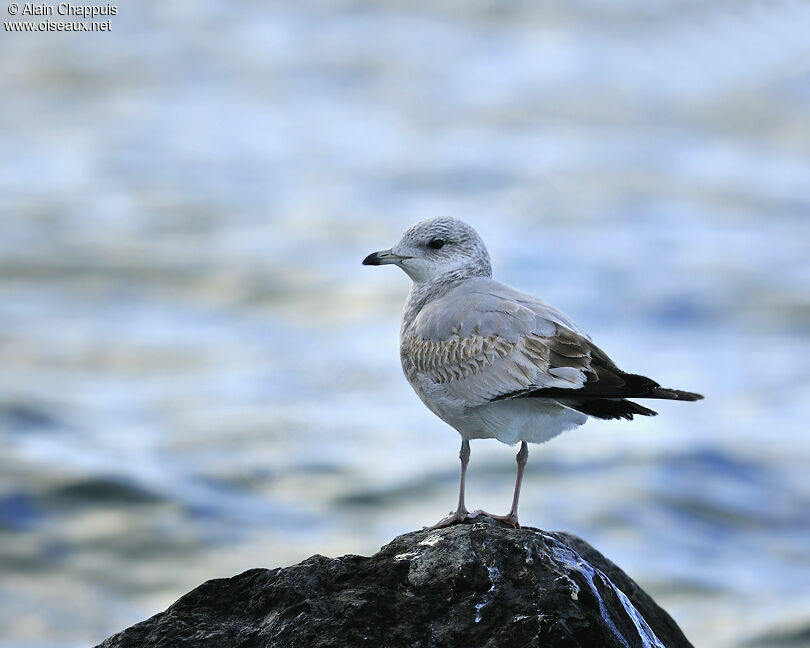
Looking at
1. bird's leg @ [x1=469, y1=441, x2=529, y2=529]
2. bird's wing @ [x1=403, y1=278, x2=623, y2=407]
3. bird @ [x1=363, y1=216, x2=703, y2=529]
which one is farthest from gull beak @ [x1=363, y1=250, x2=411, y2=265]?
bird's leg @ [x1=469, y1=441, x2=529, y2=529]

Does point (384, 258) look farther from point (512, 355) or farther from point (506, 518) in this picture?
point (506, 518)

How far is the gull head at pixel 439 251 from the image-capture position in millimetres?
10820

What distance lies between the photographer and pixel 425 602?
8070 mm

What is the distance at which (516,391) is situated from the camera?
8.96 meters

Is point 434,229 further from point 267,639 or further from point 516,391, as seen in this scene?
point 267,639

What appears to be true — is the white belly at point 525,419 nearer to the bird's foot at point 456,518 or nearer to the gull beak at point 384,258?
the bird's foot at point 456,518

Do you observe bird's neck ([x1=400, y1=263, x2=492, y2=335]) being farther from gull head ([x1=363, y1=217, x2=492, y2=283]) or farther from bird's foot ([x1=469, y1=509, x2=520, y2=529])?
bird's foot ([x1=469, y1=509, x2=520, y2=529])

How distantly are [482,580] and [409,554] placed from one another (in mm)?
532

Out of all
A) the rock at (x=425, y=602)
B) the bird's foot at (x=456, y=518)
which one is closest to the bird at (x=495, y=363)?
the bird's foot at (x=456, y=518)

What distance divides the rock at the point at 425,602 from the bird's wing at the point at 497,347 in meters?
0.98

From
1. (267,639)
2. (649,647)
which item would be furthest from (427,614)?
(649,647)

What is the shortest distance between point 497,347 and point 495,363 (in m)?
0.15

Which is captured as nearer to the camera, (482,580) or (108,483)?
(482,580)

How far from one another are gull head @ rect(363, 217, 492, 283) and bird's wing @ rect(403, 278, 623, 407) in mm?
441
